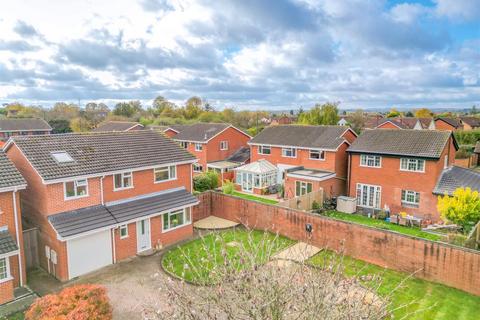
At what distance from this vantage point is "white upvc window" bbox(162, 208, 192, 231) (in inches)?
769

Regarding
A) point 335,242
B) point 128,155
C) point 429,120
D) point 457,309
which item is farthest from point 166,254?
point 429,120

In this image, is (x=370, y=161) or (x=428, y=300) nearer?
(x=428, y=300)

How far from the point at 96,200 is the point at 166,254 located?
182 inches

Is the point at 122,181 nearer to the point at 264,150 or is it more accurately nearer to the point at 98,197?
the point at 98,197

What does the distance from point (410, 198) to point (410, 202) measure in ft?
0.94

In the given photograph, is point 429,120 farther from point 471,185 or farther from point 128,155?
point 128,155

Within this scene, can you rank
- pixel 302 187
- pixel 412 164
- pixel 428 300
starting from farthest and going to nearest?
pixel 302 187 → pixel 412 164 → pixel 428 300

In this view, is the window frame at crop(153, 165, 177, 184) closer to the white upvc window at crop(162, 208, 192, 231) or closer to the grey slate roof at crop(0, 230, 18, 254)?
the white upvc window at crop(162, 208, 192, 231)

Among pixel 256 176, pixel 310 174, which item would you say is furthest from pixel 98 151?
pixel 310 174

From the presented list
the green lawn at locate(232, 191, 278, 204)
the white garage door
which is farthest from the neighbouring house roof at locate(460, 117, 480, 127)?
the white garage door

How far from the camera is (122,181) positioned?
18.2 m

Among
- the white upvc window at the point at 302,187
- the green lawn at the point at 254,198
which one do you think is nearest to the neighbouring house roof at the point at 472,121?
the white upvc window at the point at 302,187

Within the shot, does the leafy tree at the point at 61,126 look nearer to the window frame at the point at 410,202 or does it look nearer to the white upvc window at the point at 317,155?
the white upvc window at the point at 317,155

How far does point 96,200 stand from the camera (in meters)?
17.1
